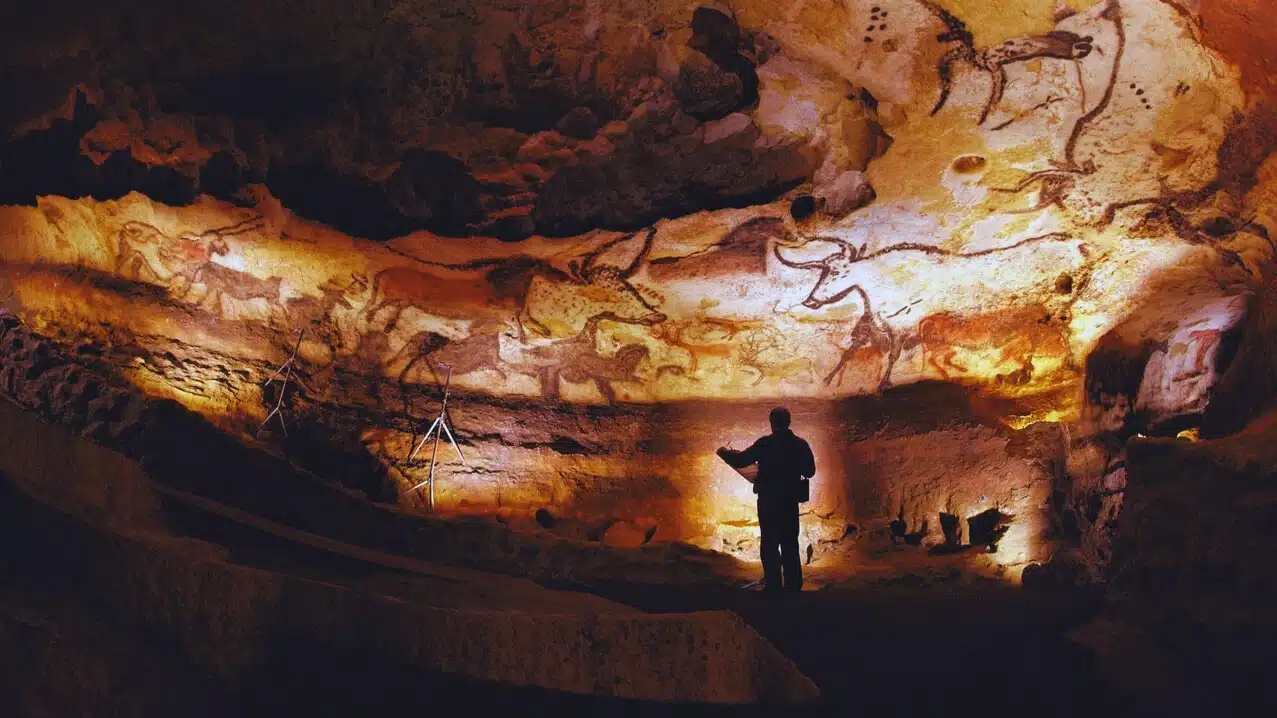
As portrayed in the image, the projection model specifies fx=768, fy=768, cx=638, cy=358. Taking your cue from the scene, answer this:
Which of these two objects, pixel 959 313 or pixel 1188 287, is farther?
pixel 959 313

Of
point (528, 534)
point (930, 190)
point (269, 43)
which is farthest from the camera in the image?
point (528, 534)

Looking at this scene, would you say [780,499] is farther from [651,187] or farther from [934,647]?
[651,187]

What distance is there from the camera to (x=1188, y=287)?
5559mm

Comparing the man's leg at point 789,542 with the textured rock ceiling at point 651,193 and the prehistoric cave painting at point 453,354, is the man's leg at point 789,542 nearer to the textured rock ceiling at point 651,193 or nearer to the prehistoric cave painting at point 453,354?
the textured rock ceiling at point 651,193

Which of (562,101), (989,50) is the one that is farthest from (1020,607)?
(562,101)

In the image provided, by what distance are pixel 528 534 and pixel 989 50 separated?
4467 millimetres

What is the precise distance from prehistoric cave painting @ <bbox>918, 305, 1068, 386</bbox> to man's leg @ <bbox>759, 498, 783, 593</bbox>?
3.29m

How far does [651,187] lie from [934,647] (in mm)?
3611

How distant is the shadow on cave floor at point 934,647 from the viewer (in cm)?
239

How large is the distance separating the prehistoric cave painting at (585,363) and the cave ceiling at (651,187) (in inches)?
1.1

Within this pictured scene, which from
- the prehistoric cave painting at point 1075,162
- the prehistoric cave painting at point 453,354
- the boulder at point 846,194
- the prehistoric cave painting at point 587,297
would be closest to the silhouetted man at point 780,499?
the boulder at point 846,194

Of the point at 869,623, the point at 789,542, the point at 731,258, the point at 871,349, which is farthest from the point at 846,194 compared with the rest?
the point at 869,623

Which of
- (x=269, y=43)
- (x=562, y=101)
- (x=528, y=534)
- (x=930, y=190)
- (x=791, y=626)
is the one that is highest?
(x=269, y=43)

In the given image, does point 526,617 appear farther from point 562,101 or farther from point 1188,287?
point 1188,287
